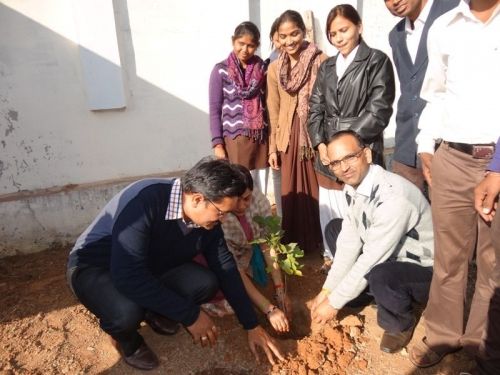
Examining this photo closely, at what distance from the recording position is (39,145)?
3.89 metres

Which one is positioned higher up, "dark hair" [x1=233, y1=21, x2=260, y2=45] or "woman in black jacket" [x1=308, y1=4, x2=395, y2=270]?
"dark hair" [x1=233, y1=21, x2=260, y2=45]

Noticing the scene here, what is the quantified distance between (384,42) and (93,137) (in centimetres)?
348

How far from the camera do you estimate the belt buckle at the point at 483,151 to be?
1710 millimetres

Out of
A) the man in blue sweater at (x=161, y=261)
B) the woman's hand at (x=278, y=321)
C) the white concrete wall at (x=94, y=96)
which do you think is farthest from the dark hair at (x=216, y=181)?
the white concrete wall at (x=94, y=96)

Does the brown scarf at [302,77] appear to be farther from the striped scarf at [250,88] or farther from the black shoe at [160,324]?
the black shoe at [160,324]

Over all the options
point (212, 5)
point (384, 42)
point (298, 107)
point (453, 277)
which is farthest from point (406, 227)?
point (384, 42)

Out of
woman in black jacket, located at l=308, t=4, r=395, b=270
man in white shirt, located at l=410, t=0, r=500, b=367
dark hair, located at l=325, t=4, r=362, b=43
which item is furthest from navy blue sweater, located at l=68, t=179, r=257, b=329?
dark hair, located at l=325, t=4, r=362, b=43

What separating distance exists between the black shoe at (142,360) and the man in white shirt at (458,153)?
148 cm

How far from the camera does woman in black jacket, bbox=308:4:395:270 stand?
2.75 meters

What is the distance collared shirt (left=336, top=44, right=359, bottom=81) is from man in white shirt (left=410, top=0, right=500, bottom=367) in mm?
868

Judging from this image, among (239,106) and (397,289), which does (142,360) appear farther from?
(239,106)

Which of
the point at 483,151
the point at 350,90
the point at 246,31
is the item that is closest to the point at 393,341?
the point at 483,151

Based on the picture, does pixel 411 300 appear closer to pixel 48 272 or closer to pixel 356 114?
pixel 356 114

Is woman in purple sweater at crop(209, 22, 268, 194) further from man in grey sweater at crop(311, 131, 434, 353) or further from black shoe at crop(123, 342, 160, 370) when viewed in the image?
black shoe at crop(123, 342, 160, 370)
